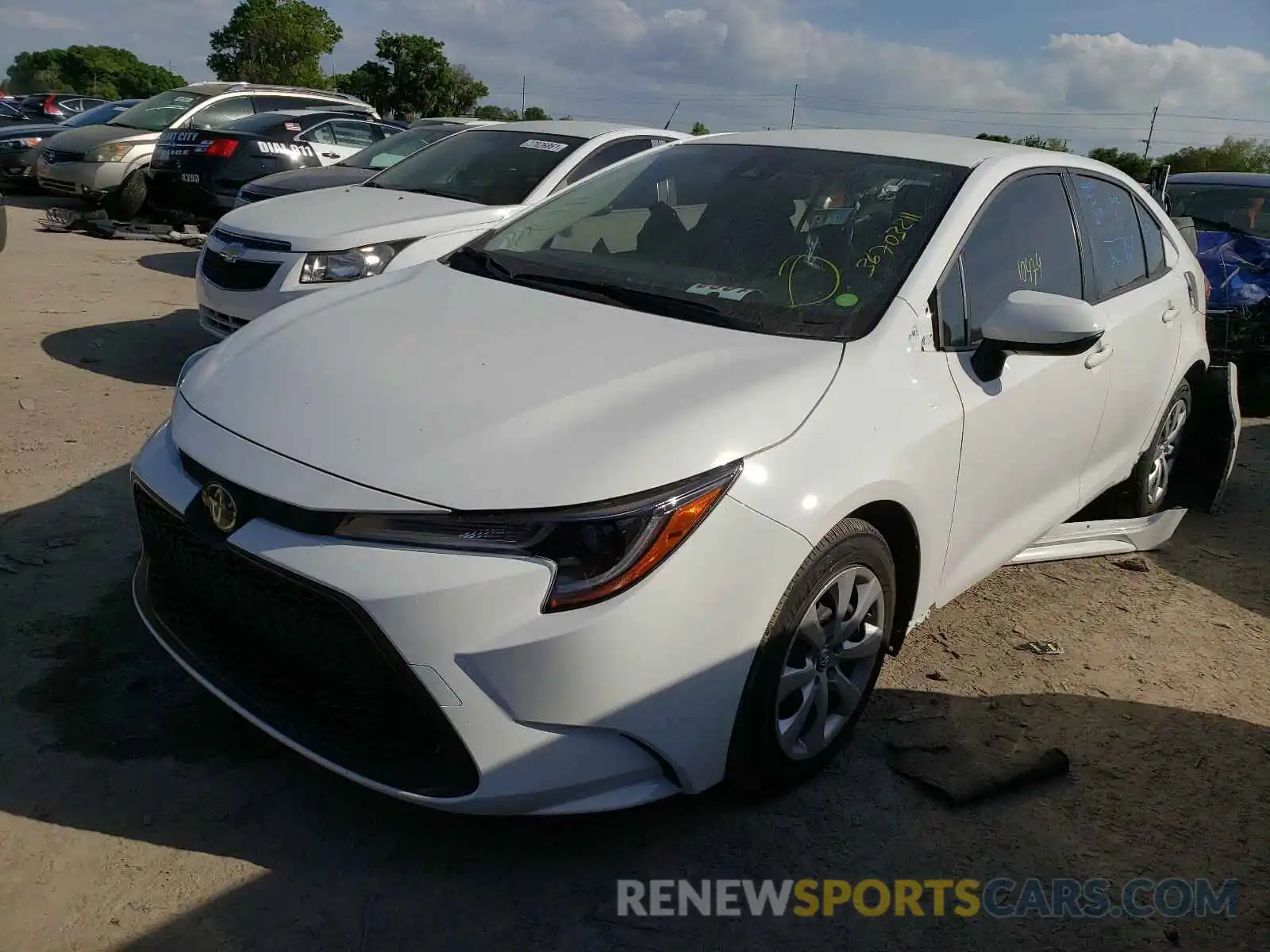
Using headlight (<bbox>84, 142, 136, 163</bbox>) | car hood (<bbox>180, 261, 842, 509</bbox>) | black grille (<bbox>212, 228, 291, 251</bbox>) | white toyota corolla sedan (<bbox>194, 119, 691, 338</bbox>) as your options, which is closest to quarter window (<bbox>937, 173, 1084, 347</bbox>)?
car hood (<bbox>180, 261, 842, 509</bbox>)

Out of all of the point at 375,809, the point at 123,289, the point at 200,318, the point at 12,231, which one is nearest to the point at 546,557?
the point at 375,809

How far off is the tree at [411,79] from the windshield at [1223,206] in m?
46.8

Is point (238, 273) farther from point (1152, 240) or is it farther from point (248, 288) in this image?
point (1152, 240)

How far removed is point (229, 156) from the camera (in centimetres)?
1065

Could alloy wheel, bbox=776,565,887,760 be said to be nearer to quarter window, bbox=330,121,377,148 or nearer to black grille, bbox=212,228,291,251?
black grille, bbox=212,228,291,251

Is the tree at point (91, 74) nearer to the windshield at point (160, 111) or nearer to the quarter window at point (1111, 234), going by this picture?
the windshield at point (160, 111)

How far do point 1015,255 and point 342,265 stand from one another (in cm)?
373

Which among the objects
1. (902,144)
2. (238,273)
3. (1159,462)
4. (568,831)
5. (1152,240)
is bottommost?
(568,831)

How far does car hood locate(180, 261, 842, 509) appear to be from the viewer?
2.22 m

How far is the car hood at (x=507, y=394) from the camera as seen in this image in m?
2.22

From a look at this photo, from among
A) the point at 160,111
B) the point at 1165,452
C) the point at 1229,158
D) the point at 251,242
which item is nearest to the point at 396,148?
the point at 251,242

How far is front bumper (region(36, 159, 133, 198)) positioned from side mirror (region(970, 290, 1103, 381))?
11944 millimetres

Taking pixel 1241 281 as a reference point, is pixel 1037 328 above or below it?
above

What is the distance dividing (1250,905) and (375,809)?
2.15 m
